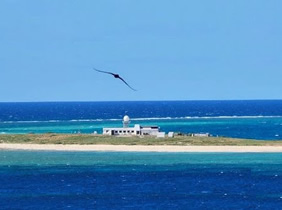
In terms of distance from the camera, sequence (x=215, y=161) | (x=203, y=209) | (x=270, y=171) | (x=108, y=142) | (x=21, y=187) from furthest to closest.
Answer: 1. (x=108, y=142)
2. (x=215, y=161)
3. (x=270, y=171)
4. (x=21, y=187)
5. (x=203, y=209)

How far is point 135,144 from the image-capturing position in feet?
376

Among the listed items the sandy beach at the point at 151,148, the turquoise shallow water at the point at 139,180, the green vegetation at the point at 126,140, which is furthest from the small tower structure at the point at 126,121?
the turquoise shallow water at the point at 139,180

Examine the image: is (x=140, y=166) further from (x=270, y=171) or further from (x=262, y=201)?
(x=262, y=201)

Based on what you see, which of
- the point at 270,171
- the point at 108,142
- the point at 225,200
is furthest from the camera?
the point at 108,142

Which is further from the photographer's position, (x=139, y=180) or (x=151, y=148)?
(x=151, y=148)

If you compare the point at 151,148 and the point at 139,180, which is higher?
the point at 151,148

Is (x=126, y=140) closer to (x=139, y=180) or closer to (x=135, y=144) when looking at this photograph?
(x=135, y=144)

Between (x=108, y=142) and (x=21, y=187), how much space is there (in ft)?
130

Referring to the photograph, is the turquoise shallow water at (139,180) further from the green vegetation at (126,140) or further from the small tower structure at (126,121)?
the small tower structure at (126,121)

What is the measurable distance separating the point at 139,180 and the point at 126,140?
35786 mm

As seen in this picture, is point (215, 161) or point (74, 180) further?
point (215, 161)

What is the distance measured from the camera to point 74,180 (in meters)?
82.7

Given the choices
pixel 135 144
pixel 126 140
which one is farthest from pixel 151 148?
pixel 126 140

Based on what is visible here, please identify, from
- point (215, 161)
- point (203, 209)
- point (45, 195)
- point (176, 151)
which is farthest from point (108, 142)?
point (203, 209)
